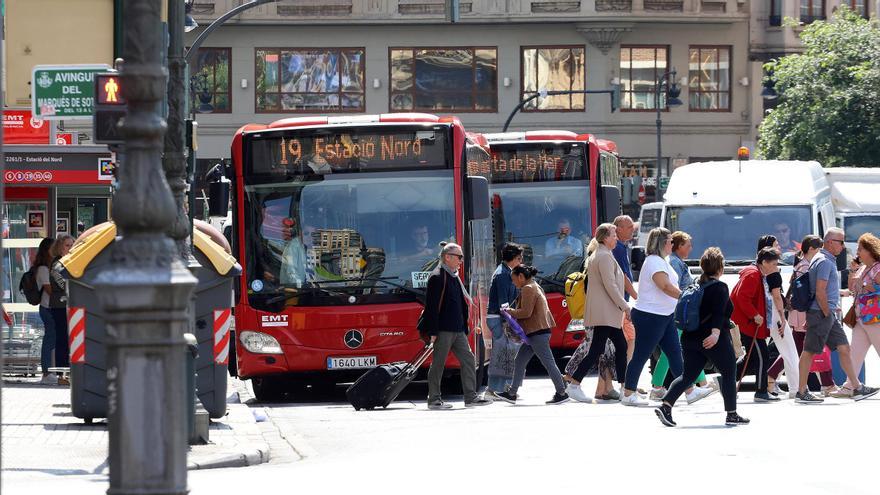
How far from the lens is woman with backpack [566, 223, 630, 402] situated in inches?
653

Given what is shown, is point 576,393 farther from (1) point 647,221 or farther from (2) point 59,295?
(1) point 647,221

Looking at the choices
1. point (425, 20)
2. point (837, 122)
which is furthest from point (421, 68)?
point (837, 122)

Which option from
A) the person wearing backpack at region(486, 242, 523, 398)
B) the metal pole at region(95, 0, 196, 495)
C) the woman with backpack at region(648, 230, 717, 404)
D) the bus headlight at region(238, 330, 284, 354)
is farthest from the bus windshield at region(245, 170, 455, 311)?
the metal pole at region(95, 0, 196, 495)

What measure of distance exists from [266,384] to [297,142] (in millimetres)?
2869

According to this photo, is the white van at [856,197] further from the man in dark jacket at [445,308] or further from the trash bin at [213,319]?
the trash bin at [213,319]

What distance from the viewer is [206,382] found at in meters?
14.4

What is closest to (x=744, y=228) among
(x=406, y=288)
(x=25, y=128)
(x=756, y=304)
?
(x=406, y=288)

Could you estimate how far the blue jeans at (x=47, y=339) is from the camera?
19156 mm

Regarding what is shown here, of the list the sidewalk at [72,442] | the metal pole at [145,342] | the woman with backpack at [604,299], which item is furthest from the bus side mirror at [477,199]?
the metal pole at [145,342]

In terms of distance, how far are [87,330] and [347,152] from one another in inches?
176

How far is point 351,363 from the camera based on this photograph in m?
17.7

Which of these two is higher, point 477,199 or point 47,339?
point 477,199

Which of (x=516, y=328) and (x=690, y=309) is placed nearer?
(x=690, y=309)

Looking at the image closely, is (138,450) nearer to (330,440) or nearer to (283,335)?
(330,440)
